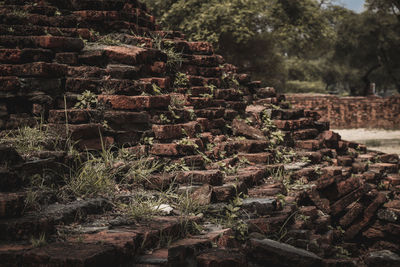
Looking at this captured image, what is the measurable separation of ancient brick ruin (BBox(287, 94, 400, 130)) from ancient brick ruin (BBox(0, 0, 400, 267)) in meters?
9.62

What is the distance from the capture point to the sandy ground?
11069 mm

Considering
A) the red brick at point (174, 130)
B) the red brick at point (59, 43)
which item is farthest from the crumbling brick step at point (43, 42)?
the red brick at point (174, 130)

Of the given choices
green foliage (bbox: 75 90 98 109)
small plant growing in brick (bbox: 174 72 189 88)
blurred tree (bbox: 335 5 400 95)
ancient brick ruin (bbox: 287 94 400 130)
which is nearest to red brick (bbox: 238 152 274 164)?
small plant growing in brick (bbox: 174 72 189 88)

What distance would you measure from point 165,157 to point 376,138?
11183mm

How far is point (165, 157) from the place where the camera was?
390 cm

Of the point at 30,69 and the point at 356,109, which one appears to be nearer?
the point at 30,69

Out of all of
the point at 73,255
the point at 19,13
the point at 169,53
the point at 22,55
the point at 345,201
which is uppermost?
the point at 19,13

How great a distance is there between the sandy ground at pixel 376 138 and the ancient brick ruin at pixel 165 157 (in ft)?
16.4

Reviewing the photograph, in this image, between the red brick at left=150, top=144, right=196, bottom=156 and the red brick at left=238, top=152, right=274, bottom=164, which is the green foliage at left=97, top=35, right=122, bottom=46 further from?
the red brick at left=238, top=152, right=274, bottom=164

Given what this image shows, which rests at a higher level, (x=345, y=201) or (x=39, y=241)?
(x=39, y=241)

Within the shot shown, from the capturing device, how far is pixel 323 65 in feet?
133

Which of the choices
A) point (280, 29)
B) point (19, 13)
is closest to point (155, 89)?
point (19, 13)

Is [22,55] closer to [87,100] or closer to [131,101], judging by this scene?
[87,100]

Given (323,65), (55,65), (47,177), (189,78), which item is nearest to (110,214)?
(47,177)
